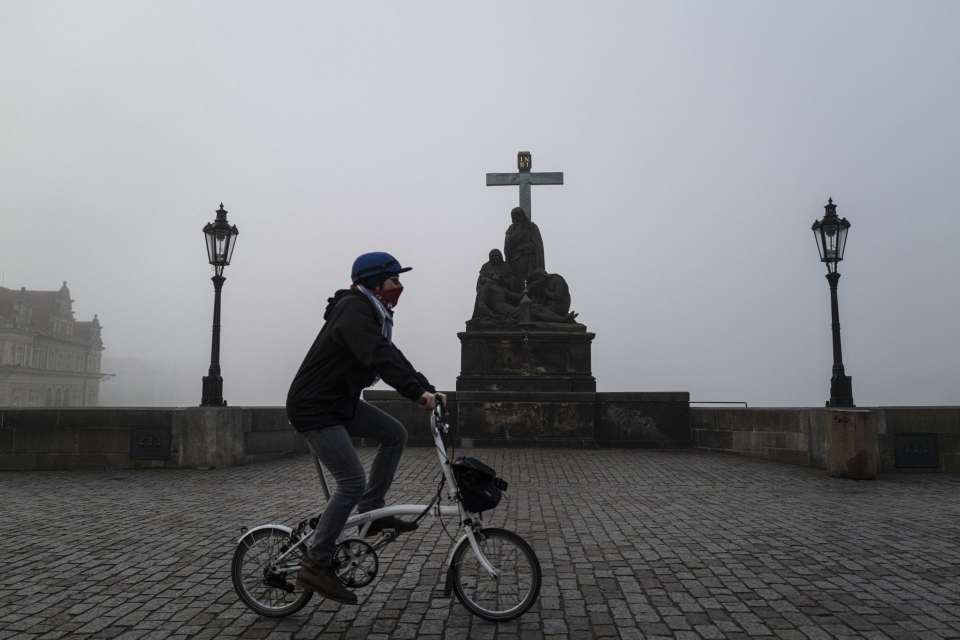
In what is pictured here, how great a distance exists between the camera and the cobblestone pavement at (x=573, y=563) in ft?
11.7

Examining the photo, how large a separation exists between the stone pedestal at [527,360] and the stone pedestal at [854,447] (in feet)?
20.3

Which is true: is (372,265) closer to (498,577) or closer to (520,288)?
(498,577)

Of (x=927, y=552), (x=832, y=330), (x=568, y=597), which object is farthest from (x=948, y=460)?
(x=568, y=597)

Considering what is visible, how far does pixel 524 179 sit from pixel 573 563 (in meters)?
14.5

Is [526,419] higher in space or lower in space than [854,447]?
higher

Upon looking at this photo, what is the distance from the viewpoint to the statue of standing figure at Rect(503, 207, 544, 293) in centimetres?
1733

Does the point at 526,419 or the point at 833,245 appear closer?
the point at 833,245

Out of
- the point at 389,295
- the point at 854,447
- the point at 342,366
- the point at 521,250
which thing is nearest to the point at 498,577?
the point at 342,366

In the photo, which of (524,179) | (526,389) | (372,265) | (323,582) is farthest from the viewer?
(524,179)

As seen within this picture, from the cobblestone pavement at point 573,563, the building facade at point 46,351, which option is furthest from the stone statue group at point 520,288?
the building facade at point 46,351

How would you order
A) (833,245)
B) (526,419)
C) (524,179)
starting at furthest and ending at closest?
(524,179), (526,419), (833,245)

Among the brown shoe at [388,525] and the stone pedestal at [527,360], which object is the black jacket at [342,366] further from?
the stone pedestal at [527,360]

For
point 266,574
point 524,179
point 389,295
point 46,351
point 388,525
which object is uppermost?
point 524,179

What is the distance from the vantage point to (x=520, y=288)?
17.2m
